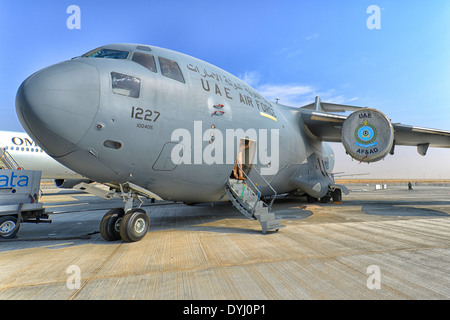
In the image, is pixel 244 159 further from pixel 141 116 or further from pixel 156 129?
pixel 141 116

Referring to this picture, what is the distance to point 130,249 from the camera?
5070mm

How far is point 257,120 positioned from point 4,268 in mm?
6913

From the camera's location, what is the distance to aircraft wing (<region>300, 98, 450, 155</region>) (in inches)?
452

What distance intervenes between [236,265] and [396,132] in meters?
12.0

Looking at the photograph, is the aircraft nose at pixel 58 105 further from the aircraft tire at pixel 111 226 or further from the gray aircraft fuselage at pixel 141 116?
the aircraft tire at pixel 111 226

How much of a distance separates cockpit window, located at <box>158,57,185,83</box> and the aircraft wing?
768 cm

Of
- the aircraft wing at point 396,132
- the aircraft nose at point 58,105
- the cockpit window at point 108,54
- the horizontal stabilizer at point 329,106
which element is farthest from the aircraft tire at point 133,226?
the horizontal stabilizer at point 329,106

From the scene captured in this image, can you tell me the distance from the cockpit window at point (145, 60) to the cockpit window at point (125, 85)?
59 cm

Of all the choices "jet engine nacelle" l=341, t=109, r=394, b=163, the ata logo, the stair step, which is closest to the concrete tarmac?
the stair step

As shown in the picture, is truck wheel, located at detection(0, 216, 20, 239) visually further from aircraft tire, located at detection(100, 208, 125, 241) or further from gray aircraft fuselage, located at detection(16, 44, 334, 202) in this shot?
gray aircraft fuselage, located at detection(16, 44, 334, 202)

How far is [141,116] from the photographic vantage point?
205 inches
